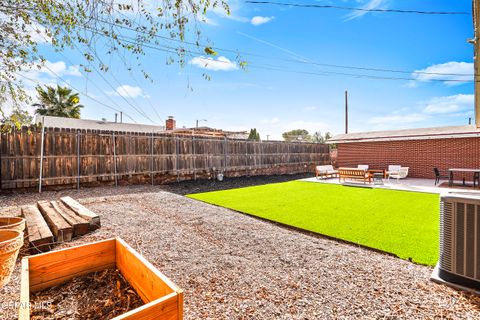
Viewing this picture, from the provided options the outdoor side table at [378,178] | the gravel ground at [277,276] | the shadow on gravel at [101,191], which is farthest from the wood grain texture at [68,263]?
the outdoor side table at [378,178]

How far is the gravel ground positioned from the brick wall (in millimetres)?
15248

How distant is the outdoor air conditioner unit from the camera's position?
241cm

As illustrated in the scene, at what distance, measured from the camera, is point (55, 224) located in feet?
12.6

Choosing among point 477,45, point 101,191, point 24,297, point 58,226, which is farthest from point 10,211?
point 477,45

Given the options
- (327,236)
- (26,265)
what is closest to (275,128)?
(327,236)

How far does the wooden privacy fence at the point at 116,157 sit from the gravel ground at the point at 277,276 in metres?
5.46

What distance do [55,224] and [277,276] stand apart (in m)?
3.82

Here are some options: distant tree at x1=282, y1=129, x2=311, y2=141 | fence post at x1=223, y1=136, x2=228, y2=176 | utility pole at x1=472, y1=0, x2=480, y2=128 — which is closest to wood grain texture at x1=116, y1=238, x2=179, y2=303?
utility pole at x1=472, y1=0, x2=480, y2=128

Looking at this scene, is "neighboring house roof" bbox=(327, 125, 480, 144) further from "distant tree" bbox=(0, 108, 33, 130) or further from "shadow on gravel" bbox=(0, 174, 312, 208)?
"distant tree" bbox=(0, 108, 33, 130)

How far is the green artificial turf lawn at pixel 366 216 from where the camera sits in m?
4.02

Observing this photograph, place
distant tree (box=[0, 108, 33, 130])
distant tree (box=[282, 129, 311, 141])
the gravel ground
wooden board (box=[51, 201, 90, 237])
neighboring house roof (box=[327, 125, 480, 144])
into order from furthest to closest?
distant tree (box=[282, 129, 311, 141]), neighboring house roof (box=[327, 125, 480, 144]), wooden board (box=[51, 201, 90, 237]), distant tree (box=[0, 108, 33, 130]), the gravel ground

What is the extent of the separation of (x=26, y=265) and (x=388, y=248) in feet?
15.5

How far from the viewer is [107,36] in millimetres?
2994

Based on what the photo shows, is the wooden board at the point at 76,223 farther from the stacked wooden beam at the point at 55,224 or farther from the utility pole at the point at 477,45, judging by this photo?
the utility pole at the point at 477,45
